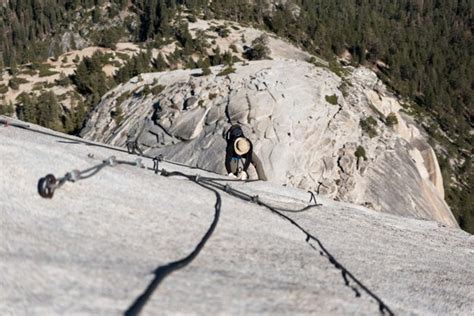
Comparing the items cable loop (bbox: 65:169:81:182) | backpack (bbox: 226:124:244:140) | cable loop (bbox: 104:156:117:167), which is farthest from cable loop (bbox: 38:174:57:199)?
backpack (bbox: 226:124:244:140)

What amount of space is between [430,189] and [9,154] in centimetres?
3685

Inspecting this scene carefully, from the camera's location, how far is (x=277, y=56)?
80375 mm

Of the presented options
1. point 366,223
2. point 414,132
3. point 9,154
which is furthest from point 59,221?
point 414,132

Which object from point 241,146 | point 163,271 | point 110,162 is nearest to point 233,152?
point 241,146

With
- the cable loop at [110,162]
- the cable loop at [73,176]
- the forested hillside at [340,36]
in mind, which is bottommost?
the forested hillside at [340,36]

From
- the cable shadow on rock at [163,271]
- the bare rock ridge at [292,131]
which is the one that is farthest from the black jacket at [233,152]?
the bare rock ridge at [292,131]

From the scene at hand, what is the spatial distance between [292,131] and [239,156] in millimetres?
19093

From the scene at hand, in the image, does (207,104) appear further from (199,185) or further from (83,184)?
(83,184)

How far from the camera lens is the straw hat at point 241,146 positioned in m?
13.8

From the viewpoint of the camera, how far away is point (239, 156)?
14.0 meters

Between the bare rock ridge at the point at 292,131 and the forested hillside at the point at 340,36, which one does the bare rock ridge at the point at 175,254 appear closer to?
the bare rock ridge at the point at 292,131

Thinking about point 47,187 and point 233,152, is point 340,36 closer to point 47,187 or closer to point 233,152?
point 233,152

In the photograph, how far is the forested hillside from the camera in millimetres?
98938

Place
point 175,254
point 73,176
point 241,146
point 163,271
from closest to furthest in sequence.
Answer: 1. point 163,271
2. point 175,254
3. point 73,176
4. point 241,146
